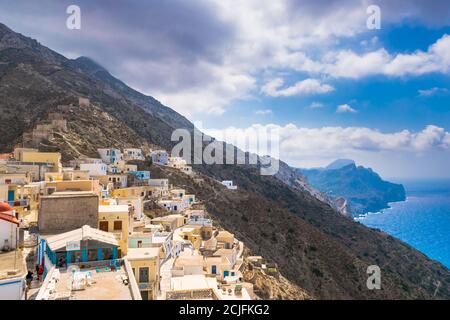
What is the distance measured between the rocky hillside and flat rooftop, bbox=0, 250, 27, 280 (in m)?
33.4

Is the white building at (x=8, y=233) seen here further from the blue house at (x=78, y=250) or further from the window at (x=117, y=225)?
the window at (x=117, y=225)

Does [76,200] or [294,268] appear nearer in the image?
[76,200]

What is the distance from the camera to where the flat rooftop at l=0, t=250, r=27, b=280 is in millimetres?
11719

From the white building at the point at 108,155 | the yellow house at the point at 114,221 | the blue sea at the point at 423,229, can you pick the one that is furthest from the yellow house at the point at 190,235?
the blue sea at the point at 423,229

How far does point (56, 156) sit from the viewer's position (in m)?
38.9

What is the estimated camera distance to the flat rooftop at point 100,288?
10.5m

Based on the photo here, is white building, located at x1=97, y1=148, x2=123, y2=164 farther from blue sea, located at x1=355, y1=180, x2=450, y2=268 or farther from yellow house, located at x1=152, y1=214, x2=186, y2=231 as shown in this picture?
blue sea, located at x1=355, y1=180, x2=450, y2=268

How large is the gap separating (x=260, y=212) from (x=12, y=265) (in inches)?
Answer: 1831

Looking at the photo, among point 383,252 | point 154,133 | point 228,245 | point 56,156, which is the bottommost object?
point 383,252
